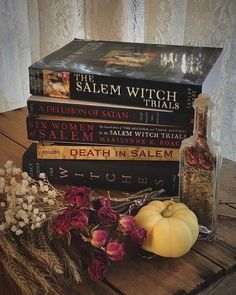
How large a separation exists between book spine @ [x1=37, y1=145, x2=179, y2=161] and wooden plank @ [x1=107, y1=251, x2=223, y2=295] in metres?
0.20

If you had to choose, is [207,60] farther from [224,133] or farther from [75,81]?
[224,133]

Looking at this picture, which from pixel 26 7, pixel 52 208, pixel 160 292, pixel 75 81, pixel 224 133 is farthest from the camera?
pixel 26 7

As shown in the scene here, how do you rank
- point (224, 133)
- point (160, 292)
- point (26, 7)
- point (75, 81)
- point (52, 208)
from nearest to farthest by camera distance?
point (160, 292)
point (52, 208)
point (75, 81)
point (224, 133)
point (26, 7)

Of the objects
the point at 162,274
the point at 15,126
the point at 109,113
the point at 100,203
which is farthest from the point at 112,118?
the point at 15,126

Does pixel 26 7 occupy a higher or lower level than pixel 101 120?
higher

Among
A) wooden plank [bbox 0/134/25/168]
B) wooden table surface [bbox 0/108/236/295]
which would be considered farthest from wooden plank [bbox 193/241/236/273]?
wooden plank [bbox 0/134/25/168]

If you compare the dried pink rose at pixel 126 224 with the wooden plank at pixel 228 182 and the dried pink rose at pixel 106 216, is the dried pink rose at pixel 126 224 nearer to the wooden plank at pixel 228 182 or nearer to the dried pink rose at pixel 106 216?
the dried pink rose at pixel 106 216

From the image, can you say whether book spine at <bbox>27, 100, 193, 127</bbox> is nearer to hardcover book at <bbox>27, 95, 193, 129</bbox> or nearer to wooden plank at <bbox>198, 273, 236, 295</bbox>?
hardcover book at <bbox>27, 95, 193, 129</bbox>

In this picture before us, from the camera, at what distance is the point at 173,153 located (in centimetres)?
86

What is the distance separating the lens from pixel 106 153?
34.5 inches

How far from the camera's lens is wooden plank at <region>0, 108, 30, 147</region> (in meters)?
1.11

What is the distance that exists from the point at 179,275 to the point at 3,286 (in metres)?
0.24

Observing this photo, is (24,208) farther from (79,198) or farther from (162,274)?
(162,274)

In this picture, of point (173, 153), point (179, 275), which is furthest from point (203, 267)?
point (173, 153)
